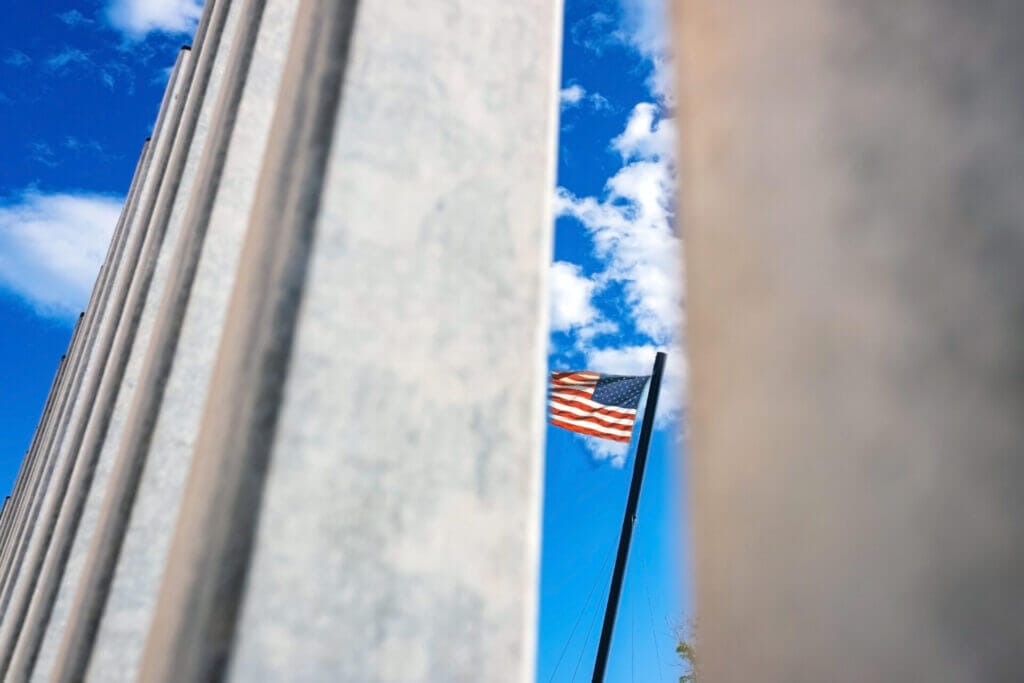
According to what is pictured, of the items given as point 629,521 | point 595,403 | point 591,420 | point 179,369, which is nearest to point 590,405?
point 595,403

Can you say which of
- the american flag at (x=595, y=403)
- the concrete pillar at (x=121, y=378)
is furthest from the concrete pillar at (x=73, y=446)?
the american flag at (x=595, y=403)

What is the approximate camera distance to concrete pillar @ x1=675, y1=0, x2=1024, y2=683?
31 cm

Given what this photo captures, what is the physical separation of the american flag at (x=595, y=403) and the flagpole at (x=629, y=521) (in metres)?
0.99

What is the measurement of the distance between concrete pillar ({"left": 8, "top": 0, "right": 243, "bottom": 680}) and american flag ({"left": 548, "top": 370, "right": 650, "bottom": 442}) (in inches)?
302

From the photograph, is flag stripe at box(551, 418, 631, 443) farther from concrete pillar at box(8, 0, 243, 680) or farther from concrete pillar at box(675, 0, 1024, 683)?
concrete pillar at box(675, 0, 1024, 683)

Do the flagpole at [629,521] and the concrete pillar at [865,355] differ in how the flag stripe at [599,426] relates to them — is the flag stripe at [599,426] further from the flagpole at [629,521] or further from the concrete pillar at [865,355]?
the concrete pillar at [865,355]

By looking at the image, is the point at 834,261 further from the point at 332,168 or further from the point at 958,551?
the point at 332,168

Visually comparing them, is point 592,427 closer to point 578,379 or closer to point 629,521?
point 578,379

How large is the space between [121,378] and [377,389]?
11.2 feet

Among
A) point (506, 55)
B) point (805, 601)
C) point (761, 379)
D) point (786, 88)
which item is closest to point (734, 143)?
point (786, 88)

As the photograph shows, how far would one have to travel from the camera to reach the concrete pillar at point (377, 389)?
3.41 feet

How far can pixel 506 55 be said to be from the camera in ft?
5.08

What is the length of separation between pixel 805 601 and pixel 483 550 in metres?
0.85

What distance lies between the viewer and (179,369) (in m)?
2.59
